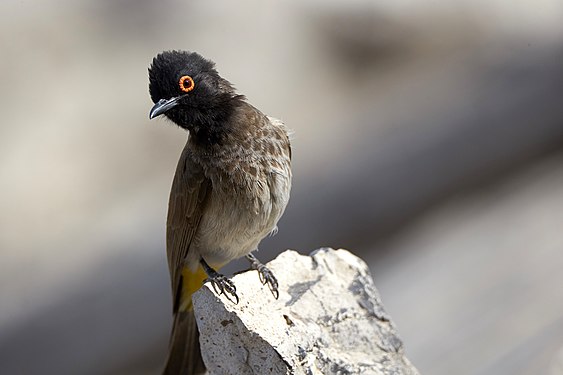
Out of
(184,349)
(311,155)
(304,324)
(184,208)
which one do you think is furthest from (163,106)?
(311,155)

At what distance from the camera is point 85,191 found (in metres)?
8.45

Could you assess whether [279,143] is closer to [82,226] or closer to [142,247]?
[142,247]

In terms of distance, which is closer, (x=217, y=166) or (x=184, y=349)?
(x=217, y=166)

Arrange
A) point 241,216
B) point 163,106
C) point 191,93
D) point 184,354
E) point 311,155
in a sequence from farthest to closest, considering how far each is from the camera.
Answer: point 311,155
point 184,354
point 241,216
point 191,93
point 163,106

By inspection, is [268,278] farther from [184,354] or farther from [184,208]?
[184,354]

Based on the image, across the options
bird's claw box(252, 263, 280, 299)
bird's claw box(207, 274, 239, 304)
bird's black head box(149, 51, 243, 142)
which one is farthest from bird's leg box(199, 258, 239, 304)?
bird's black head box(149, 51, 243, 142)

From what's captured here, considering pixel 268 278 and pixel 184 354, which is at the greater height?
pixel 184 354

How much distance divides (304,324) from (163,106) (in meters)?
0.97

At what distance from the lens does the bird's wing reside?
4305 mm

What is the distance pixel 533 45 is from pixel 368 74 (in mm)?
1341

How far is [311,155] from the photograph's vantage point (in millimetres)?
8195

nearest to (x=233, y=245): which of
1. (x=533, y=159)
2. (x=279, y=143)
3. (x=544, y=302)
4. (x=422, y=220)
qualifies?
(x=279, y=143)

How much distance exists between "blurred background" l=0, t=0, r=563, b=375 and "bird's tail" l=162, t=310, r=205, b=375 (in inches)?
98.0

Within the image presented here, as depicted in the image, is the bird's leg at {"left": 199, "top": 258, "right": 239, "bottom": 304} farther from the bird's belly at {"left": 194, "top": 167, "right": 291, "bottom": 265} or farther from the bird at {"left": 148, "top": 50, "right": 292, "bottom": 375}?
the bird's belly at {"left": 194, "top": 167, "right": 291, "bottom": 265}
